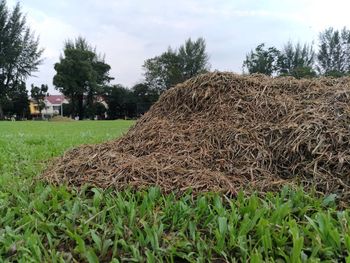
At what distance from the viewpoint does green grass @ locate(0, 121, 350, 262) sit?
1.63 meters

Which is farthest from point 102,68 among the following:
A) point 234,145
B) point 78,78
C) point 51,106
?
point 234,145

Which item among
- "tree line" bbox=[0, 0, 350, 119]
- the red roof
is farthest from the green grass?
the red roof

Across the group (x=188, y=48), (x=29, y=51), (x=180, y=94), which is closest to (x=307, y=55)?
(x=188, y=48)

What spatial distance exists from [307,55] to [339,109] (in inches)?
2268

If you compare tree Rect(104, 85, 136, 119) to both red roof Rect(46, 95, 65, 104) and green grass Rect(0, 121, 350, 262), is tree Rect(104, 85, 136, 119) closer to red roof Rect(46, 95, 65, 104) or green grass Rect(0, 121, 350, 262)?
red roof Rect(46, 95, 65, 104)

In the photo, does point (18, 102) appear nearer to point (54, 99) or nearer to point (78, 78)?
point (78, 78)

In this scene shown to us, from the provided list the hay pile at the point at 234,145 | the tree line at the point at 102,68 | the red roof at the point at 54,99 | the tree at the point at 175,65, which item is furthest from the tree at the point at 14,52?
the hay pile at the point at 234,145

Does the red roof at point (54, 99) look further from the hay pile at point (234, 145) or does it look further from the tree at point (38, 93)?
the hay pile at point (234, 145)

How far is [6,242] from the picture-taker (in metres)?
1.75

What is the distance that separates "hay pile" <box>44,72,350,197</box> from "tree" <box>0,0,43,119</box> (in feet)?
137

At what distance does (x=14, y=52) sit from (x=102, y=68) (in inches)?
551

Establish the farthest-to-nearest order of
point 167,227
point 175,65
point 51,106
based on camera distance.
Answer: point 51,106 → point 175,65 → point 167,227

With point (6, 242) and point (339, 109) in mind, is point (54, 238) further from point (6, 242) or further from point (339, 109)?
point (339, 109)

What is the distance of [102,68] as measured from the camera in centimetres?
5478
